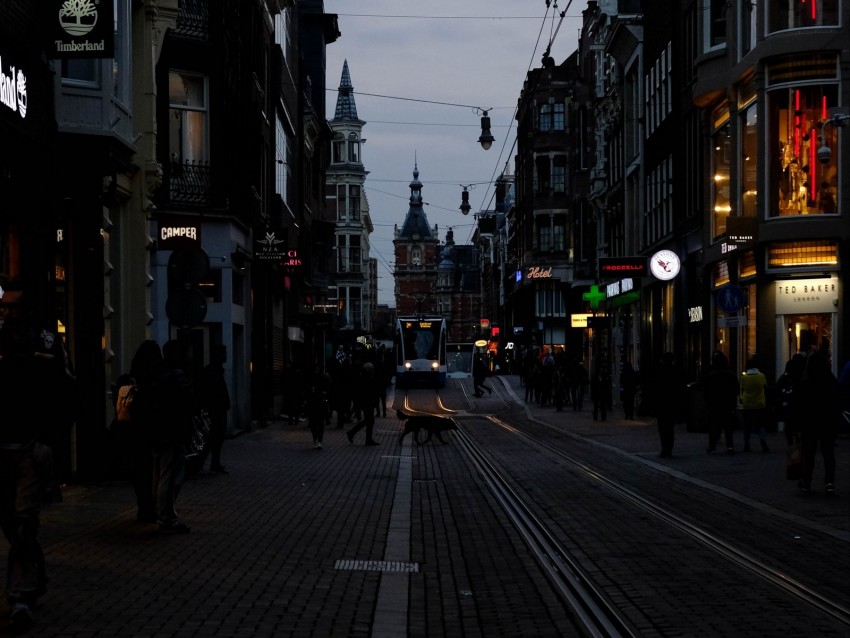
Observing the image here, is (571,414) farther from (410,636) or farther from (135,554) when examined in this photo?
(410,636)

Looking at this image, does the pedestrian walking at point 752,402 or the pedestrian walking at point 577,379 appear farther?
the pedestrian walking at point 577,379

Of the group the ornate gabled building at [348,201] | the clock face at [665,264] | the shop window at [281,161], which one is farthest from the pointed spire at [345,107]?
the clock face at [665,264]

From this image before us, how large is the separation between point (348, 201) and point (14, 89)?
341 feet

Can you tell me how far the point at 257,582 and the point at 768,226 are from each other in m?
23.0

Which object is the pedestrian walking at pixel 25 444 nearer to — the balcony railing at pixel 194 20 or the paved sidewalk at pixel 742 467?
the paved sidewalk at pixel 742 467

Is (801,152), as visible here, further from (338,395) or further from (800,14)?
(338,395)

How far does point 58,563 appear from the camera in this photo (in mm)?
10500

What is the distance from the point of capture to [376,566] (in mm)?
10914

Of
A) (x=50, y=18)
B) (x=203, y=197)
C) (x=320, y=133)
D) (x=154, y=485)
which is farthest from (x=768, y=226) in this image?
(x=320, y=133)

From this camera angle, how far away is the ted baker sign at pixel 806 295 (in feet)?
98.7

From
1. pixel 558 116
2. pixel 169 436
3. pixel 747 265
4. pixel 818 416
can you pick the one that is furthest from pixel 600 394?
pixel 558 116

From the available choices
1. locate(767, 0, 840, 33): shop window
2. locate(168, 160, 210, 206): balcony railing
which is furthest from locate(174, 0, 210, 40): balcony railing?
locate(767, 0, 840, 33): shop window

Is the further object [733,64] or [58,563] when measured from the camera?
[733,64]

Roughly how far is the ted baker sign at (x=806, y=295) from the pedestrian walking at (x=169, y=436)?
20238 millimetres
